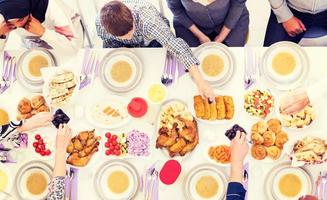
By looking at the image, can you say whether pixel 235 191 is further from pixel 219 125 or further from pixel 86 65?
pixel 86 65

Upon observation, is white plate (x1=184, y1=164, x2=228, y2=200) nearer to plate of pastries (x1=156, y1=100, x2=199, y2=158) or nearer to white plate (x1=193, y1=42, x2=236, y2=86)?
plate of pastries (x1=156, y1=100, x2=199, y2=158)

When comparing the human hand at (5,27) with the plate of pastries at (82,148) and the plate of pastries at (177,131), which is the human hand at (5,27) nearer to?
the plate of pastries at (82,148)

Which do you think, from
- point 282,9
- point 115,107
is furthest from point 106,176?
Answer: point 282,9

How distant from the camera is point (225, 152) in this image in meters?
1.83

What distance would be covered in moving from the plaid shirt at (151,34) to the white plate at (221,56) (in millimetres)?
60

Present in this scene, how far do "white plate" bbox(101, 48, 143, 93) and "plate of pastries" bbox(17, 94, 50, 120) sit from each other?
0.88 ft

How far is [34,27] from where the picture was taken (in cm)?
201

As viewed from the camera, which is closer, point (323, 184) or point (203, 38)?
point (323, 184)

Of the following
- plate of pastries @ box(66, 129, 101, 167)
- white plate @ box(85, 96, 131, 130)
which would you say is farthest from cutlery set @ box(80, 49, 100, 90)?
plate of pastries @ box(66, 129, 101, 167)

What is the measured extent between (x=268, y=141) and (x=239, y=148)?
0.12 meters

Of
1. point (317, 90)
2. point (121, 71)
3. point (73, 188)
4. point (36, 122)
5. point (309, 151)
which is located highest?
point (121, 71)

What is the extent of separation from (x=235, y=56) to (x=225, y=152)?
396 mm

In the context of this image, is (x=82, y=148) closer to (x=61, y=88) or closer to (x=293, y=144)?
(x=61, y=88)

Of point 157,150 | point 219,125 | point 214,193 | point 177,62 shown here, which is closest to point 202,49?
point 177,62
